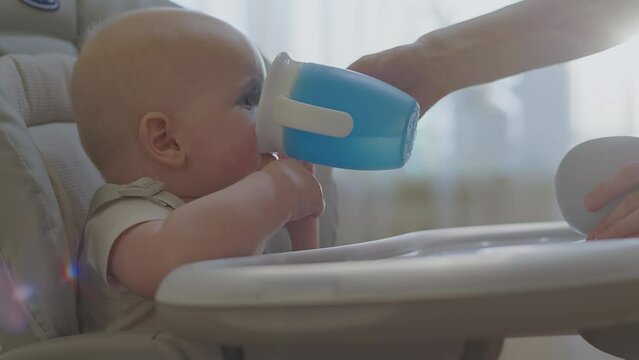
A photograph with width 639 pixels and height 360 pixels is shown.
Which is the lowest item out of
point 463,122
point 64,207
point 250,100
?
point 463,122

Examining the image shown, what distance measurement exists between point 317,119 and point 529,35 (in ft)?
1.52

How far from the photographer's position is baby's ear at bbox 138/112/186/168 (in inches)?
30.8

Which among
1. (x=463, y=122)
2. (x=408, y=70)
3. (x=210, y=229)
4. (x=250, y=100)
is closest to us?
(x=210, y=229)

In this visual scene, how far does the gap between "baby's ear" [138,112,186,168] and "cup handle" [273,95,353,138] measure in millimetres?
200

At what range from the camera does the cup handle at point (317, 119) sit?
2.02ft

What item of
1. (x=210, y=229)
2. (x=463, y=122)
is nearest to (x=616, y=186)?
(x=210, y=229)

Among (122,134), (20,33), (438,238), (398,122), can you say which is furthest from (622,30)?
(20,33)

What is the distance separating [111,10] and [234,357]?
628 mm

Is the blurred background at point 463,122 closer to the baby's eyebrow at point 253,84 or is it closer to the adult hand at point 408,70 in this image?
the adult hand at point 408,70

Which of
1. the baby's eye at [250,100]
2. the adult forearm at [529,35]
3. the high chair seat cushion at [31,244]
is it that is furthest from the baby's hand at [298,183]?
the adult forearm at [529,35]

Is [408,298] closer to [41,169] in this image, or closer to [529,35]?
[41,169]

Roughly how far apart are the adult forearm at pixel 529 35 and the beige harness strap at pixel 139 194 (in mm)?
385

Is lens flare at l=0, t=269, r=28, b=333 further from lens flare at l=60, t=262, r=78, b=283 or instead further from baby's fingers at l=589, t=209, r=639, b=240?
baby's fingers at l=589, t=209, r=639, b=240

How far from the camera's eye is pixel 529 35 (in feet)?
3.16
